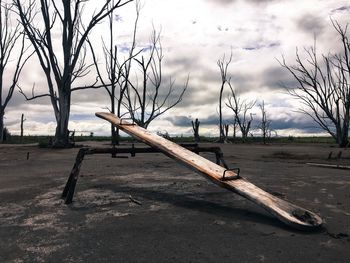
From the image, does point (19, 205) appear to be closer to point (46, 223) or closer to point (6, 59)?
point (46, 223)

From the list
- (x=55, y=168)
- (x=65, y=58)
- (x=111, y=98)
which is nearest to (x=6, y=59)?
(x=111, y=98)

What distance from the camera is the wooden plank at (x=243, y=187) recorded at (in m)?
3.80

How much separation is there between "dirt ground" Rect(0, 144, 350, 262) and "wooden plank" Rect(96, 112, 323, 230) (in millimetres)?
122

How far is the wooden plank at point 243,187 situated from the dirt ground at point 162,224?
0.40 ft

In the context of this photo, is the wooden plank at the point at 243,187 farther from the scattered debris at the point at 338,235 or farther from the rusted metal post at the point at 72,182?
the rusted metal post at the point at 72,182

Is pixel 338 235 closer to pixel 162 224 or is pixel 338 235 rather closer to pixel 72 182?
pixel 162 224

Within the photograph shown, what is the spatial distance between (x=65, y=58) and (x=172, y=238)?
51.6ft

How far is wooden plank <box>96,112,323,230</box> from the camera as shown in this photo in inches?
150

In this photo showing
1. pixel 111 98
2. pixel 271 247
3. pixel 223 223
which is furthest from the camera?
pixel 111 98

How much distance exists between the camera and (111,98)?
75.6 ft

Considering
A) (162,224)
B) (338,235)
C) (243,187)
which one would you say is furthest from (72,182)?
(338,235)

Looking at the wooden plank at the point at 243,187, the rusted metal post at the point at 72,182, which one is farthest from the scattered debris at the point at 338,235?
the rusted metal post at the point at 72,182

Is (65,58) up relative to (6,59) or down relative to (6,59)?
down

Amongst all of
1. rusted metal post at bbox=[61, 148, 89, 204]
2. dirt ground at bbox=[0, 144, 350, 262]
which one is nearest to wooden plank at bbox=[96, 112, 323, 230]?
dirt ground at bbox=[0, 144, 350, 262]
